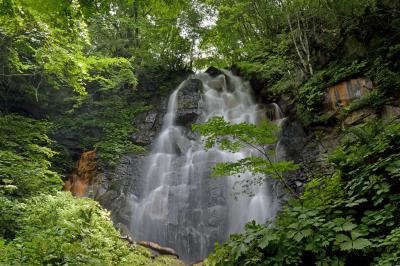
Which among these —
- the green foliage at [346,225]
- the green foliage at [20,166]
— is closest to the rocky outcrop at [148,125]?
the green foliage at [20,166]

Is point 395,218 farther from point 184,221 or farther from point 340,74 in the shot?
point 184,221

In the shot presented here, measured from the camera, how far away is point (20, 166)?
7.75m

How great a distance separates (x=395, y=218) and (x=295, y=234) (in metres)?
1.03

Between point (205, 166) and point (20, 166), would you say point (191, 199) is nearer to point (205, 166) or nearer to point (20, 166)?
point (205, 166)

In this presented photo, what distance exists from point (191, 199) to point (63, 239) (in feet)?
22.3

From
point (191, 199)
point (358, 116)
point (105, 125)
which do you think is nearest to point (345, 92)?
point (358, 116)

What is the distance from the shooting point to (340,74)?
34.3ft

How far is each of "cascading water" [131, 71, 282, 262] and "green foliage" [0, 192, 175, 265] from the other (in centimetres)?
269

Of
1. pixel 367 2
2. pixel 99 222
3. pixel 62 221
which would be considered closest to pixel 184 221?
pixel 99 222

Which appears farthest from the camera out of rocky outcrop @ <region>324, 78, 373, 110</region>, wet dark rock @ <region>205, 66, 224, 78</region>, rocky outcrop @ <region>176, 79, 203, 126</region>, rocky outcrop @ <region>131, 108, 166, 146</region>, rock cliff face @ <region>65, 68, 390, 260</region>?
wet dark rock @ <region>205, 66, 224, 78</region>

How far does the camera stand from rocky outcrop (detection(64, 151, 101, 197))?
1301 centimetres

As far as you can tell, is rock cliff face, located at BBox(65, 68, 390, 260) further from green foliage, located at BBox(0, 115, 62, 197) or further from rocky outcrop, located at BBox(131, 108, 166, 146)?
green foliage, located at BBox(0, 115, 62, 197)

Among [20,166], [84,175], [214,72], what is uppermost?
[214,72]

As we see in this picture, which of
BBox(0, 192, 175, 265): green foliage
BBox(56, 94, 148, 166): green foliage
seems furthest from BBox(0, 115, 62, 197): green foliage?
BBox(56, 94, 148, 166): green foliage
